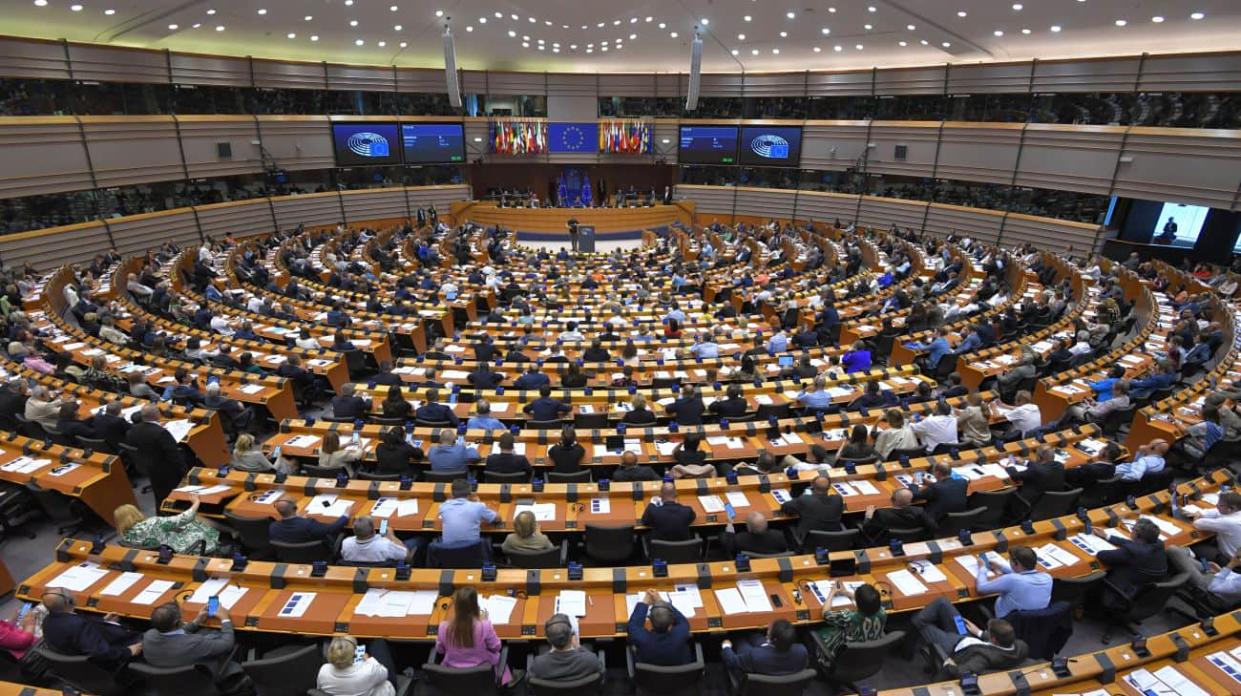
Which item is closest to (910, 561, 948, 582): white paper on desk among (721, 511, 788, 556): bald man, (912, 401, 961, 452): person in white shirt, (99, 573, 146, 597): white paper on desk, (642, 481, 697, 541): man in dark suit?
(721, 511, 788, 556): bald man

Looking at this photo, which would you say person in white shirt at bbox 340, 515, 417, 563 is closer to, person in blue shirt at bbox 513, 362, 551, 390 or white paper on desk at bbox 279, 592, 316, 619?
white paper on desk at bbox 279, 592, 316, 619

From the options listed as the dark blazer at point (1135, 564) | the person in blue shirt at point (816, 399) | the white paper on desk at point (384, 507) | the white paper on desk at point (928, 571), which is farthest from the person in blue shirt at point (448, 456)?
the dark blazer at point (1135, 564)

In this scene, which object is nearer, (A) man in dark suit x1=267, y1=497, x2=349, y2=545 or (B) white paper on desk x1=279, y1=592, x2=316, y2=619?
(B) white paper on desk x1=279, y1=592, x2=316, y2=619

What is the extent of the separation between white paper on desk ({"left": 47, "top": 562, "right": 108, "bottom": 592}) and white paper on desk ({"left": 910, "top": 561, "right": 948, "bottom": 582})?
8083 mm

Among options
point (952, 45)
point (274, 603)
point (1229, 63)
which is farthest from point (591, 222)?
point (274, 603)

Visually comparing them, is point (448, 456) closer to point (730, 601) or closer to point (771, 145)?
point (730, 601)

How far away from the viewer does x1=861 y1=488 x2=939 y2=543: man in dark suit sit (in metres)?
6.97

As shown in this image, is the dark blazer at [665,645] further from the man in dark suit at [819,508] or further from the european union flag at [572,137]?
the european union flag at [572,137]

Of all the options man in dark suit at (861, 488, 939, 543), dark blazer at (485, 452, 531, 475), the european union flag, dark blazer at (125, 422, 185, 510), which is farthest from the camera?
the european union flag

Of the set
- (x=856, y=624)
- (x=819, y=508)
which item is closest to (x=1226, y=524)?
(x=819, y=508)

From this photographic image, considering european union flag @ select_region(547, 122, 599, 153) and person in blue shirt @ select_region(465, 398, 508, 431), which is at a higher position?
european union flag @ select_region(547, 122, 599, 153)

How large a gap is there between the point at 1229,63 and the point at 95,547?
30.9 meters

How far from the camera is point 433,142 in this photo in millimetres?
34781

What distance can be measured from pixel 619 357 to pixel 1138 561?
8963 millimetres
